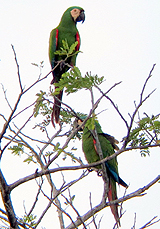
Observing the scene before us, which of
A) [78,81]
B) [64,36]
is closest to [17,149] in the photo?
[78,81]

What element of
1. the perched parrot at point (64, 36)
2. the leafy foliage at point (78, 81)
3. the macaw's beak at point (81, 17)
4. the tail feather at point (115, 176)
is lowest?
the leafy foliage at point (78, 81)

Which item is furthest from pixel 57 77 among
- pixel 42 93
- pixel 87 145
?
pixel 42 93

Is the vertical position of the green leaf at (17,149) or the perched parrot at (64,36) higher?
the perched parrot at (64,36)

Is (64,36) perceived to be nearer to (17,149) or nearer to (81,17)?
(81,17)

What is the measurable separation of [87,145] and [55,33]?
66.6 inches

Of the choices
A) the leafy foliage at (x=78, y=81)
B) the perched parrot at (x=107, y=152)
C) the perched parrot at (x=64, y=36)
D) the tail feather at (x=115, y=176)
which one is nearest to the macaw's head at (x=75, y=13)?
the perched parrot at (x=64, y=36)

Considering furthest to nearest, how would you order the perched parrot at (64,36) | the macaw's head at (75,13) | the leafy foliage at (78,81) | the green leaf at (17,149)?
the macaw's head at (75,13)
the perched parrot at (64,36)
the green leaf at (17,149)
the leafy foliage at (78,81)

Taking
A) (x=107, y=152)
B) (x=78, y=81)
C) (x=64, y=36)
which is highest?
(x=64, y=36)

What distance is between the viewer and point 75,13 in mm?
4469

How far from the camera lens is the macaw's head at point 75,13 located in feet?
14.5

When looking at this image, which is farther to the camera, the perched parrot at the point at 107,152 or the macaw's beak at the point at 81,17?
the macaw's beak at the point at 81,17

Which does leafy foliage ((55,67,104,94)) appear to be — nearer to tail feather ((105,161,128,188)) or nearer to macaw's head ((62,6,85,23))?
tail feather ((105,161,128,188))

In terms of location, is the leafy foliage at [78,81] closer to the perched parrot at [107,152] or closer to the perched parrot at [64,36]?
the perched parrot at [107,152]

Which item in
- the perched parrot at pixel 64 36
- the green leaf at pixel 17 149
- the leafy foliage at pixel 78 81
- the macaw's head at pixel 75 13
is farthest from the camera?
the macaw's head at pixel 75 13
